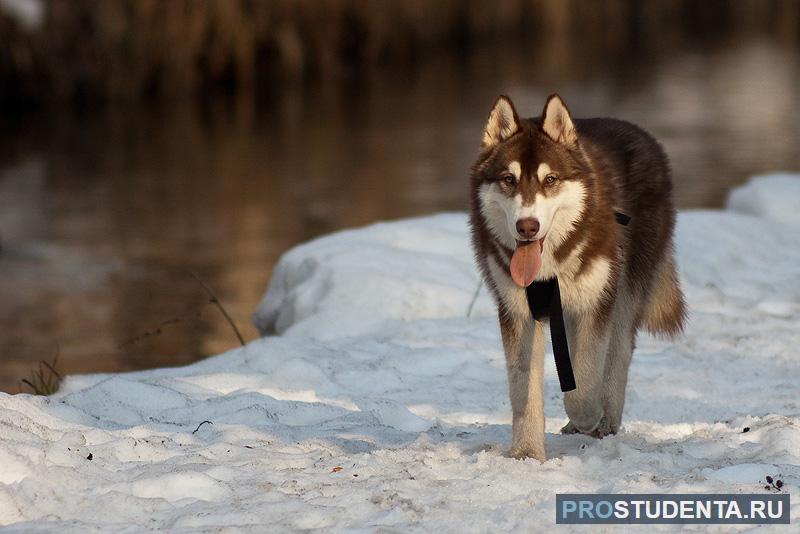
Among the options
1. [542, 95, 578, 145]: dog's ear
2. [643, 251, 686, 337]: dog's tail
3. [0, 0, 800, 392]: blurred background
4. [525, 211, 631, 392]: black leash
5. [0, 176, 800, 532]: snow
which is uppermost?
[542, 95, 578, 145]: dog's ear

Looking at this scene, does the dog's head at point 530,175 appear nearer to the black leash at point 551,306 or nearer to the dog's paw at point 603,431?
the black leash at point 551,306

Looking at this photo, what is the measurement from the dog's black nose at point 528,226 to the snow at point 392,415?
2.60ft

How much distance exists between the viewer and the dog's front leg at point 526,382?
4.50 m

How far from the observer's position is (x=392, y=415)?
548 centimetres

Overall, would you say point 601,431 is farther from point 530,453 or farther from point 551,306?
point 551,306

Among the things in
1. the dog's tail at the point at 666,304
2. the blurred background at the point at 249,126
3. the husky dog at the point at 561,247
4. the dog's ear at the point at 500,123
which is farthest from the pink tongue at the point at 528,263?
the blurred background at the point at 249,126

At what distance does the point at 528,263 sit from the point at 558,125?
560mm

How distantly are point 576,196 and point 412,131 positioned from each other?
1482 cm

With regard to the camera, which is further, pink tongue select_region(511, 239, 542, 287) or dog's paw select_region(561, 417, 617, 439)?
dog's paw select_region(561, 417, 617, 439)

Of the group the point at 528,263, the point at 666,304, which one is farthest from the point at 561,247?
the point at 666,304

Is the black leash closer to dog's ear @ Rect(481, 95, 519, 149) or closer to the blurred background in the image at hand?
dog's ear @ Rect(481, 95, 519, 149)

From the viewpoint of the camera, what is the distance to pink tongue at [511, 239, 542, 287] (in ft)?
14.3

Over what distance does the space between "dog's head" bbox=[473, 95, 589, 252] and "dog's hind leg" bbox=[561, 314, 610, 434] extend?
429 mm

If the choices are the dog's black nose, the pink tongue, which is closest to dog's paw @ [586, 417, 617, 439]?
the pink tongue
